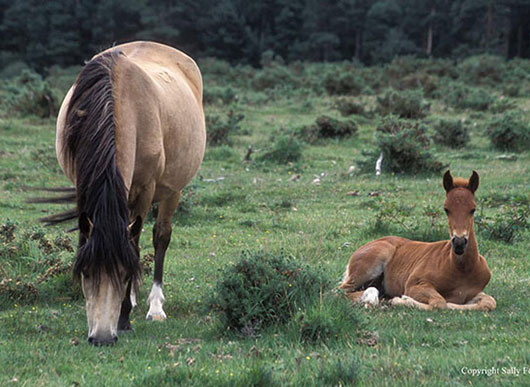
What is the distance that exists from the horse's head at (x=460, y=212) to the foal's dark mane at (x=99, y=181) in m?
2.86

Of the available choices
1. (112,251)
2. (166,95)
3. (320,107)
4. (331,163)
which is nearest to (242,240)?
(166,95)

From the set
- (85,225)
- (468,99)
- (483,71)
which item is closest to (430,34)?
(483,71)

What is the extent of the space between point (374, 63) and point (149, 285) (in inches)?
1821

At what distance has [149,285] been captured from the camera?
23.4 ft

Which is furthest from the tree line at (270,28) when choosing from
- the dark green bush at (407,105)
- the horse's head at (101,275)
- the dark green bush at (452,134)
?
the horse's head at (101,275)

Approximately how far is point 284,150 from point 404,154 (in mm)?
2948

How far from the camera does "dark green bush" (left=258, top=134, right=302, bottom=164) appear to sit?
48.8ft

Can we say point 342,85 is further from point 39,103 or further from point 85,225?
point 85,225

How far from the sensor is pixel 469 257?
6.20 m

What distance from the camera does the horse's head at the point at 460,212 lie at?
5902 millimetres

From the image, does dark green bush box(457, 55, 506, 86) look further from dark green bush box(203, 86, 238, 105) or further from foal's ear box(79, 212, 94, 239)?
foal's ear box(79, 212, 94, 239)

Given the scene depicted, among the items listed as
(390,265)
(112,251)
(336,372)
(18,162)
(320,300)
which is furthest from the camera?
(18,162)

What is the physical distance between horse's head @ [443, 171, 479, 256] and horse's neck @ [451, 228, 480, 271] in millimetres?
75

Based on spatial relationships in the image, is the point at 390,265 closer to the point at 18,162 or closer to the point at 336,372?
the point at 336,372
